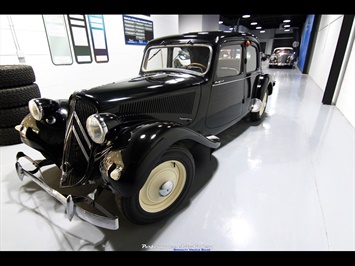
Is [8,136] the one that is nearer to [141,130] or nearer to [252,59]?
[141,130]

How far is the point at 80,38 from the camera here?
390 cm

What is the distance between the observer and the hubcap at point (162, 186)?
4.58ft

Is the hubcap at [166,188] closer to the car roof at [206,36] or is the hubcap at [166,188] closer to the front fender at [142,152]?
the front fender at [142,152]

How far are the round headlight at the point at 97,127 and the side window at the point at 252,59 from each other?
2.37m

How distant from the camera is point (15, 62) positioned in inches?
121

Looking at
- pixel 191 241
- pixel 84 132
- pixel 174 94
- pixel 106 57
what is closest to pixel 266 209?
pixel 191 241

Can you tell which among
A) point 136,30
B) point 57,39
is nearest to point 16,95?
point 57,39

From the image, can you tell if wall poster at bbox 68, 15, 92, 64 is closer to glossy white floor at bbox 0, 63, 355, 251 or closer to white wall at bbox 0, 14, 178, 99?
white wall at bbox 0, 14, 178, 99

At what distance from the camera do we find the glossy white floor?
1316mm

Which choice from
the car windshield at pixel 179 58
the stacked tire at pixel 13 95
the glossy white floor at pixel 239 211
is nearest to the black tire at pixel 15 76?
the stacked tire at pixel 13 95

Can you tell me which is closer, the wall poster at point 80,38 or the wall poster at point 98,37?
the wall poster at point 80,38

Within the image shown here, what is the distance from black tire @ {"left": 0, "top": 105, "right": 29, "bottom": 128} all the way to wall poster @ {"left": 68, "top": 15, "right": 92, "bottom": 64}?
1.73 metres

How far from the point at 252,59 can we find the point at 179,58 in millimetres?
1236

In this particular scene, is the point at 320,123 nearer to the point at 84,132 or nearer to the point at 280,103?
the point at 280,103
